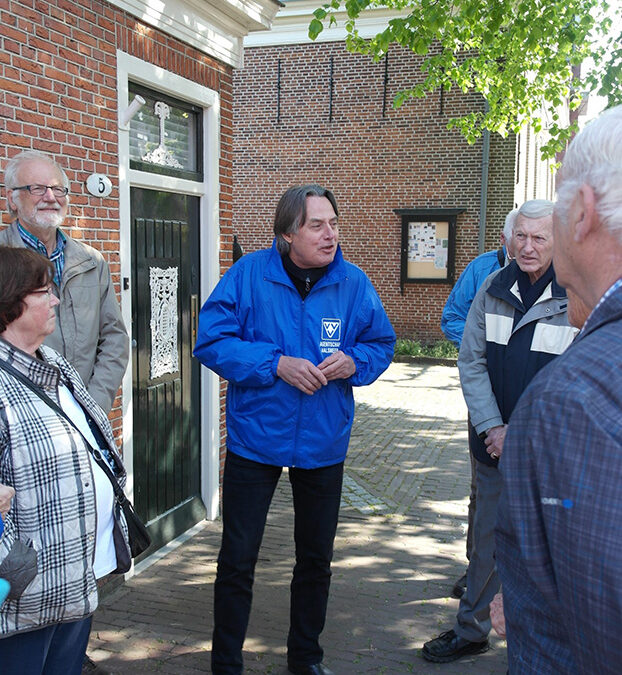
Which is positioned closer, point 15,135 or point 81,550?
point 81,550

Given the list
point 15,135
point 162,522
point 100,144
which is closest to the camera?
point 15,135

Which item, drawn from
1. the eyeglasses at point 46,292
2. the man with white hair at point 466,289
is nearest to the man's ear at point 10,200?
the eyeglasses at point 46,292

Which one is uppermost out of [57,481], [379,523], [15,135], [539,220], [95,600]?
[15,135]

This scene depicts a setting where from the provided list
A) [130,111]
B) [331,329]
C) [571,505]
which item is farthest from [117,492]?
[130,111]

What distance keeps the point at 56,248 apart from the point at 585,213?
2755 millimetres

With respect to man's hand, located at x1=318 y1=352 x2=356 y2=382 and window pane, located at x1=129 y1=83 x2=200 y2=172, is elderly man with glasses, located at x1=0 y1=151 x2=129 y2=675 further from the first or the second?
window pane, located at x1=129 y1=83 x2=200 y2=172

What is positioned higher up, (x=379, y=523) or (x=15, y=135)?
(x=15, y=135)

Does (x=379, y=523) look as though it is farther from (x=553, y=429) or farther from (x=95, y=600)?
(x=553, y=429)

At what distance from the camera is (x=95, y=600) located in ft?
7.05

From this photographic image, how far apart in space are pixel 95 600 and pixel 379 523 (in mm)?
3682

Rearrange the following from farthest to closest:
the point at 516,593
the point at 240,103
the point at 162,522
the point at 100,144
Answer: the point at 240,103
the point at 162,522
the point at 100,144
the point at 516,593

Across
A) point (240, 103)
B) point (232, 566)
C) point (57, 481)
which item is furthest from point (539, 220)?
point (240, 103)

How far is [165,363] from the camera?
4.82m

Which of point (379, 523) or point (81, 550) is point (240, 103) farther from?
point (81, 550)
